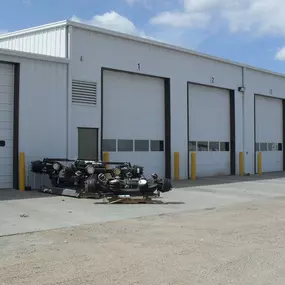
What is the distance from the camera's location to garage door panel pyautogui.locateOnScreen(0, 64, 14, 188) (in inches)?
637

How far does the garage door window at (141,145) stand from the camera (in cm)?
2103

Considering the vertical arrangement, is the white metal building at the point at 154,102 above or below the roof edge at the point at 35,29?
below

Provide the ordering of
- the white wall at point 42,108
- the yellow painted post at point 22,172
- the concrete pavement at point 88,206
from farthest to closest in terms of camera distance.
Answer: the white wall at point 42,108 → the yellow painted post at point 22,172 → the concrete pavement at point 88,206

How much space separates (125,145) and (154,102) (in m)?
2.76

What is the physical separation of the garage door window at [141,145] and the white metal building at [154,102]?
45 millimetres

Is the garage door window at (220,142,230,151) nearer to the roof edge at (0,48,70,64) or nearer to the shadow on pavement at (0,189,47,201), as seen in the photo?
the roof edge at (0,48,70,64)

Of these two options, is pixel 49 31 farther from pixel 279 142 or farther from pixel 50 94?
pixel 279 142

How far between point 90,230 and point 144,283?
12.3 ft

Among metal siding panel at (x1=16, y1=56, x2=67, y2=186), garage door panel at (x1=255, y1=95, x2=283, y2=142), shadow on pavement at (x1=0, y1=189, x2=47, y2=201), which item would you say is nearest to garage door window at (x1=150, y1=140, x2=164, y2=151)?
metal siding panel at (x1=16, y1=56, x2=67, y2=186)

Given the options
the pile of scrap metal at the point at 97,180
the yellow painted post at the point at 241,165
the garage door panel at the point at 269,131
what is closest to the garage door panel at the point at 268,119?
the garage door panel at the point at 269,131

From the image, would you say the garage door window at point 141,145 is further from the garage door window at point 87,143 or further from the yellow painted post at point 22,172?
the yellow painted post at point 22,172

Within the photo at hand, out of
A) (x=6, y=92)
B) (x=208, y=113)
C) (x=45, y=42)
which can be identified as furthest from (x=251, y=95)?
(x=6, y=92)

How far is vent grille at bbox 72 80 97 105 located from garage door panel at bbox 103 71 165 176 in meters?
0.93

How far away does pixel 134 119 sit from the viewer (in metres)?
20.9
